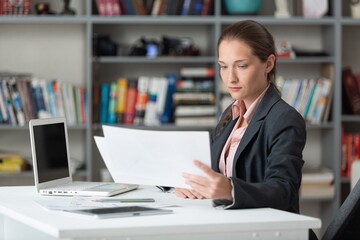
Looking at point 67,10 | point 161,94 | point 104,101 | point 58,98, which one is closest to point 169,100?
point 161,94

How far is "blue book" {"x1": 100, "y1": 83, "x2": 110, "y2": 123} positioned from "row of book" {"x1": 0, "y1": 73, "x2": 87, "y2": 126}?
17cm

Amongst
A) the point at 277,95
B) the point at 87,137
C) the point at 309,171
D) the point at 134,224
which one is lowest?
the point at 309,171

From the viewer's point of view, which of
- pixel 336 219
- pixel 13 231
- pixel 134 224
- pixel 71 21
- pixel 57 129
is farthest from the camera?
pixel 71 21

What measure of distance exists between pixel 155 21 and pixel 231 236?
303 centimetres

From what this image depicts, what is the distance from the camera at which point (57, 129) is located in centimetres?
286

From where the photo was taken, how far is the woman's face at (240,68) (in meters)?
2.69

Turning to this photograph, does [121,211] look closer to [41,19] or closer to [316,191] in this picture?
[41,19]

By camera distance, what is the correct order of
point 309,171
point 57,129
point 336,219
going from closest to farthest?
1. point 336,219
2. point 57,129
3. point 309,171

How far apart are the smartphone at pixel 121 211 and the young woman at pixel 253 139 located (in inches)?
5.9

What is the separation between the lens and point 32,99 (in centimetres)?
491

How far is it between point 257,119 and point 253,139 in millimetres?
70

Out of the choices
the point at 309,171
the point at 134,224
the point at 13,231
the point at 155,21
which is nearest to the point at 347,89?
the point at 309,171

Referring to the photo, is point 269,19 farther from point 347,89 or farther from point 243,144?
point 243,144

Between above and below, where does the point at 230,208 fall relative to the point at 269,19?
below
